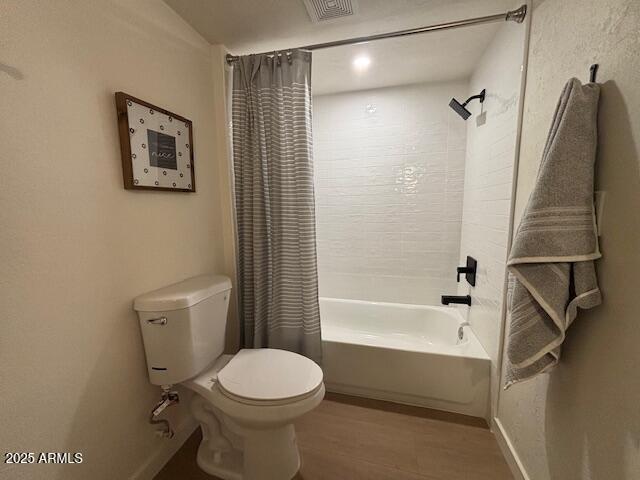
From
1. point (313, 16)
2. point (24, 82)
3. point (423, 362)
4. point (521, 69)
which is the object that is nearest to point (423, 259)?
point (423, 362)

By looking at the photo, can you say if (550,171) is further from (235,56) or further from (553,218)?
(235,56)

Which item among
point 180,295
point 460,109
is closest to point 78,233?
point 180,295

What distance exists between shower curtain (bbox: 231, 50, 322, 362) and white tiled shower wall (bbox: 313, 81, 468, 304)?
872mm

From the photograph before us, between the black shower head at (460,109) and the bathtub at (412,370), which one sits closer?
the bathtub at (412,370)

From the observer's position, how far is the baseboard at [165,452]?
1.13 meters

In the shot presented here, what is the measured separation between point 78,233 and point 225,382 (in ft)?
2.52

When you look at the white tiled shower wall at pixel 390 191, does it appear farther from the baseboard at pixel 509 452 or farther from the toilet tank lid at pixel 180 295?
the toilet tank lid at pixel 180 295

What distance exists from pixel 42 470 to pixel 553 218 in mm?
1684

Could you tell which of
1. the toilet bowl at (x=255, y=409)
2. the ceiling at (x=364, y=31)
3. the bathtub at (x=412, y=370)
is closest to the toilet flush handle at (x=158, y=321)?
the toilet bowl at (x=255, y=409)

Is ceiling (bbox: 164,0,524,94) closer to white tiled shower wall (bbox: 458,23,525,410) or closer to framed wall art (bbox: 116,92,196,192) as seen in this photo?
white tiled shower wall (bbox: 458,23,525,410)

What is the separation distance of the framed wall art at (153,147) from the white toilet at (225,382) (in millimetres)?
488

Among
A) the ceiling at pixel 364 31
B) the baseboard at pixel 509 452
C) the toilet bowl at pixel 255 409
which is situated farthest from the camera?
the ceiling at pixel 364 31

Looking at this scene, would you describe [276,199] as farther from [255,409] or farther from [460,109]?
[460,109]

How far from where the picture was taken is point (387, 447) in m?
1.32
